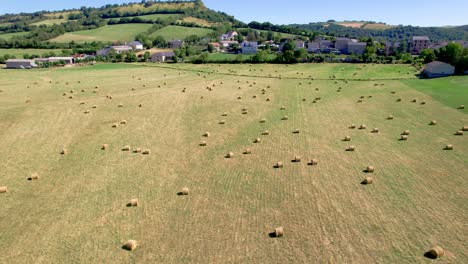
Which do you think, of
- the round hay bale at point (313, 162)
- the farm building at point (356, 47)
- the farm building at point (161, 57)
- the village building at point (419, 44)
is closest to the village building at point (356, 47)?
the farm building at point (356, 47)

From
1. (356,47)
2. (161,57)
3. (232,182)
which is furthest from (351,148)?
(356,47)

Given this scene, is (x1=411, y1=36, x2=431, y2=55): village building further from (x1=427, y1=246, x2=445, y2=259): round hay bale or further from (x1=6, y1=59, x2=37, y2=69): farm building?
(x1=427, y1=246, x2=445, y2=259): round hay bale

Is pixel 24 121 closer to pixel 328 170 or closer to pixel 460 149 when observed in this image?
pixel 328 170

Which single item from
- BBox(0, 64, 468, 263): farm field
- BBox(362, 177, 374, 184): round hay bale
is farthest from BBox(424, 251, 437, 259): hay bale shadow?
BBox(362, 177, 374, 184): round hay bale

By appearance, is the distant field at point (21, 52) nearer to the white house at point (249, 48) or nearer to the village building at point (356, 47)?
the white house at point (249, 48)

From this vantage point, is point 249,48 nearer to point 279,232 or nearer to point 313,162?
point 313,162

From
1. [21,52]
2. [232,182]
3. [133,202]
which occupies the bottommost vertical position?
[232,182]
